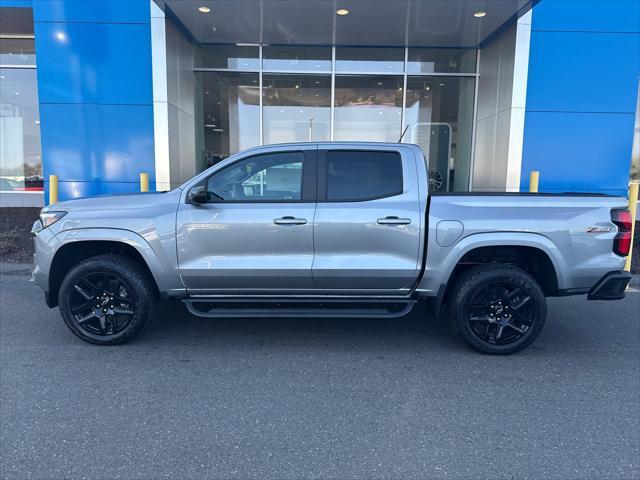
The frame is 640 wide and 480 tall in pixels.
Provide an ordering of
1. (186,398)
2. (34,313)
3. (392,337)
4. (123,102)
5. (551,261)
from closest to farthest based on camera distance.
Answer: (186,398) → (551,261) → (392,337) → (34,313) → (123,102)

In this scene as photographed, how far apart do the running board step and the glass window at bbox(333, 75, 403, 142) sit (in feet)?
30.4

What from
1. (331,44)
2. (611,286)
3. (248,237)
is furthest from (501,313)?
(331,44)

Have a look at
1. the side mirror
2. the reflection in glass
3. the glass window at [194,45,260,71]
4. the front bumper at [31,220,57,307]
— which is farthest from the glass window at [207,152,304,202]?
the reflection in glass

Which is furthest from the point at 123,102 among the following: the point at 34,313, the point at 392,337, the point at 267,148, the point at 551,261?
the point at 551,261

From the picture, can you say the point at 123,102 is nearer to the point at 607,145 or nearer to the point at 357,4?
the point at 357,4

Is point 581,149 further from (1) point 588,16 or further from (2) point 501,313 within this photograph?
(2) point 501,313

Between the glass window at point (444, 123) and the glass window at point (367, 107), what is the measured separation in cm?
39

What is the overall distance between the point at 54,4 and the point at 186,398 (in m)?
10.4

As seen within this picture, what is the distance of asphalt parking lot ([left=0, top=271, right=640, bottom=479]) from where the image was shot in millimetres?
2686

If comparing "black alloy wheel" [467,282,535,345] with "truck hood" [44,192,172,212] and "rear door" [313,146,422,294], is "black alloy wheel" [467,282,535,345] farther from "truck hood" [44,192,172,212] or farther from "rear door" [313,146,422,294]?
"truck hood" [44,192,172,212]

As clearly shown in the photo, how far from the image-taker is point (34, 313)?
5348mm

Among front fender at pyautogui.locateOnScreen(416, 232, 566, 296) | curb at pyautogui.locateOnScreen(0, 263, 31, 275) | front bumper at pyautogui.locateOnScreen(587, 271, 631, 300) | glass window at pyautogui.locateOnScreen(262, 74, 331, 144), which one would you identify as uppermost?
glass window at pyautogui.locateOnScreen(262, 74, 331, 144)

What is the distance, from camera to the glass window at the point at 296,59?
12602 millimetres

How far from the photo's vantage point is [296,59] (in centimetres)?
1272
